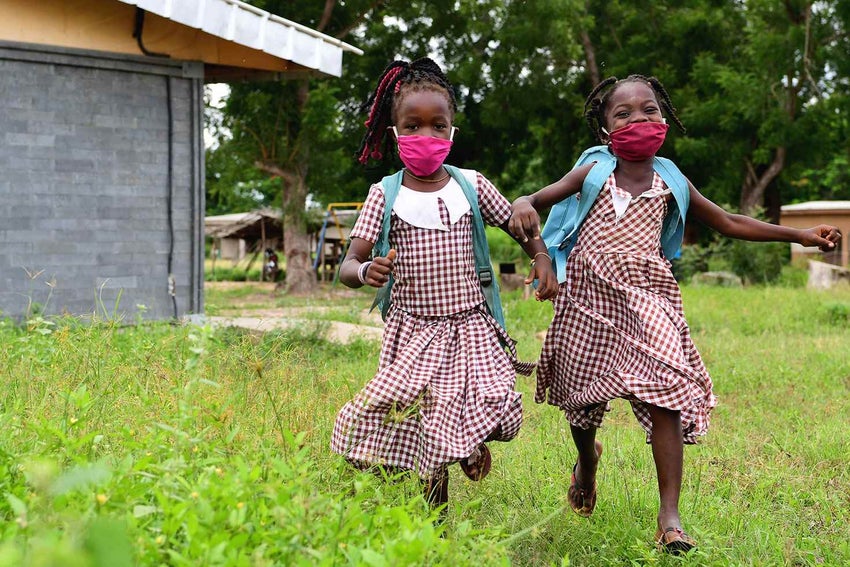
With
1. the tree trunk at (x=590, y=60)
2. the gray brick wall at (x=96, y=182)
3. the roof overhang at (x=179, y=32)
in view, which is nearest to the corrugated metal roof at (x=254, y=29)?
the roof overhang at (x=179, y=32)

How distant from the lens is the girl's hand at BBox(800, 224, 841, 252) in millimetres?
3670

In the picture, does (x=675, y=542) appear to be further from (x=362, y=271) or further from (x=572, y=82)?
(x=572, y=82)

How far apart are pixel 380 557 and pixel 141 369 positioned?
2721 millimetres

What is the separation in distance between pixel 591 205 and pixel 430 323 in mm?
819

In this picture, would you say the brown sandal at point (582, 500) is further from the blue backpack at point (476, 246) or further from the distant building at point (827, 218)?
Result: the distant building at point (827, 218)

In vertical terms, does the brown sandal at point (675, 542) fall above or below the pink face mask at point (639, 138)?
below

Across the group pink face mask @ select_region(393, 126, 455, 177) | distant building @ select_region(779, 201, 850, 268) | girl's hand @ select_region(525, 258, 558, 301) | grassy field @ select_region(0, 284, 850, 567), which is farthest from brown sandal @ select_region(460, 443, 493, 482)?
distant building @ select_region(779, 201, 850, 268)

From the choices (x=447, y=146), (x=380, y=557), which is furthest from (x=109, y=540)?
(x=447, y=146)

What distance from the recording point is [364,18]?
62.1 feet

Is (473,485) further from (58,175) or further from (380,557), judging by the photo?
(58,175)

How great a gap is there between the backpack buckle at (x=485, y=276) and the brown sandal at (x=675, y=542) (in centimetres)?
112

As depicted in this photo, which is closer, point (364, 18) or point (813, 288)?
point (813, 288)

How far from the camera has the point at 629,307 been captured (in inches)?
143

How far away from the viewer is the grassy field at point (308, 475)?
79.9 inches
